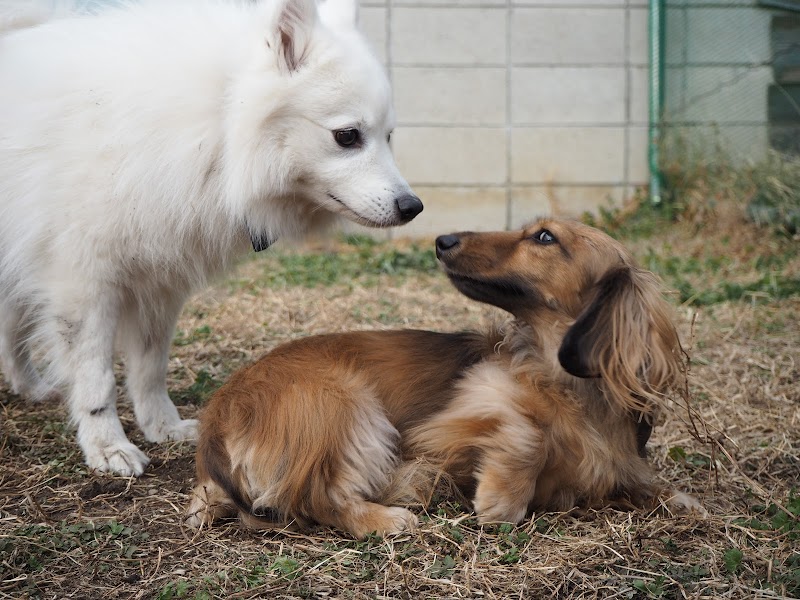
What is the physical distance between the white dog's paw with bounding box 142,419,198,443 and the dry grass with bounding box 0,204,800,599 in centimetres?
6

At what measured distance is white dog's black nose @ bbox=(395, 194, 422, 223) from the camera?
10.5ft

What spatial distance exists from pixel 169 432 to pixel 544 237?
1.82m

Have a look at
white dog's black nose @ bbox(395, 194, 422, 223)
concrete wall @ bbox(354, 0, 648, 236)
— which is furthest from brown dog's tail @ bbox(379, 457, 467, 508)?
concrete wall @ bbox(354, 0, 648, 236)

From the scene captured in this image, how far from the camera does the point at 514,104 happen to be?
798cm

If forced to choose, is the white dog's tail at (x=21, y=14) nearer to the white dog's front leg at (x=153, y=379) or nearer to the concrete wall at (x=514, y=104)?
the white dog's front leg at (x=153, y=379)

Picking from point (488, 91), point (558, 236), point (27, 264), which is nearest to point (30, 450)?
point (27, 264)

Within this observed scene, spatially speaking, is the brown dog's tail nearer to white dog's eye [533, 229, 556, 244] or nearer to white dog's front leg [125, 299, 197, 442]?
white dog's eye [533, 229, 556, 244]

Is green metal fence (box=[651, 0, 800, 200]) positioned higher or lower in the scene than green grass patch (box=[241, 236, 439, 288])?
higher

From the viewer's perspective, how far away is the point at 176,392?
4.19 m

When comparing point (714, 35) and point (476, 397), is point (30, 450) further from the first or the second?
point (714, 35)

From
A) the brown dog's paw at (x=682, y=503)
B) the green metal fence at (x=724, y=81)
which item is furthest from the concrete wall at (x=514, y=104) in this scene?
the brown dog's paw at (x=682, y=503)

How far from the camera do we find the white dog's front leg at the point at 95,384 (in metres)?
3.25

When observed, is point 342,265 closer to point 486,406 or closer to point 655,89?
point 655,89

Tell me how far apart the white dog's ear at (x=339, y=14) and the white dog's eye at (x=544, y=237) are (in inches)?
50.0
